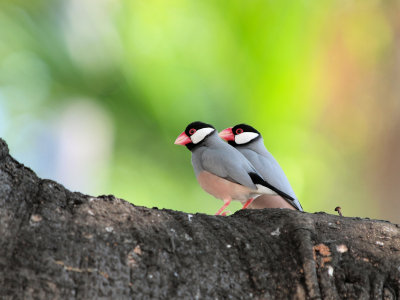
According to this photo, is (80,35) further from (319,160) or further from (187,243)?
(187,243)

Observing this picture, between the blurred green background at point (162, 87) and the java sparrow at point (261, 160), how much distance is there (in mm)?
2446

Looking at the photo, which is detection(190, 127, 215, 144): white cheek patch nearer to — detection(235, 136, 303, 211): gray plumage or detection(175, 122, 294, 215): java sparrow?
detection(175, 122, 294, 215): java sparrow

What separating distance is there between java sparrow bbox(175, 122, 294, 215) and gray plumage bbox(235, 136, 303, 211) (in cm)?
8

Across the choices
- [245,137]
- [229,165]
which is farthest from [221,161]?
[245,137]

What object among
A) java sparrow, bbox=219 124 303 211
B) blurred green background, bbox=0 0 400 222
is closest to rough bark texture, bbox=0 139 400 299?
java sparrow, bbox=219 124 303 211

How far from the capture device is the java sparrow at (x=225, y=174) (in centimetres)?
264

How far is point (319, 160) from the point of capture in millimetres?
6195

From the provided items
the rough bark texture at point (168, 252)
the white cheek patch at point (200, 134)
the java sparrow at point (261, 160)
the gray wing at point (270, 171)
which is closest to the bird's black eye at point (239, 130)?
the java sparrow at point (261, 160)

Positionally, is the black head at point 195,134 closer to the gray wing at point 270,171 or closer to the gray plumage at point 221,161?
the gray plumage at point 221,161

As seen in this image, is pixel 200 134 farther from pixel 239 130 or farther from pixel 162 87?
pixel 162 87

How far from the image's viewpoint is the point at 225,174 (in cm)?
265

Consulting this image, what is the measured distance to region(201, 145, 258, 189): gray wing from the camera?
2.62 meters

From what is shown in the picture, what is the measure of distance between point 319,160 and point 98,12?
2717mm

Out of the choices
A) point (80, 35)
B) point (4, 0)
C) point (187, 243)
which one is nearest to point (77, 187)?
point (80, 35)
